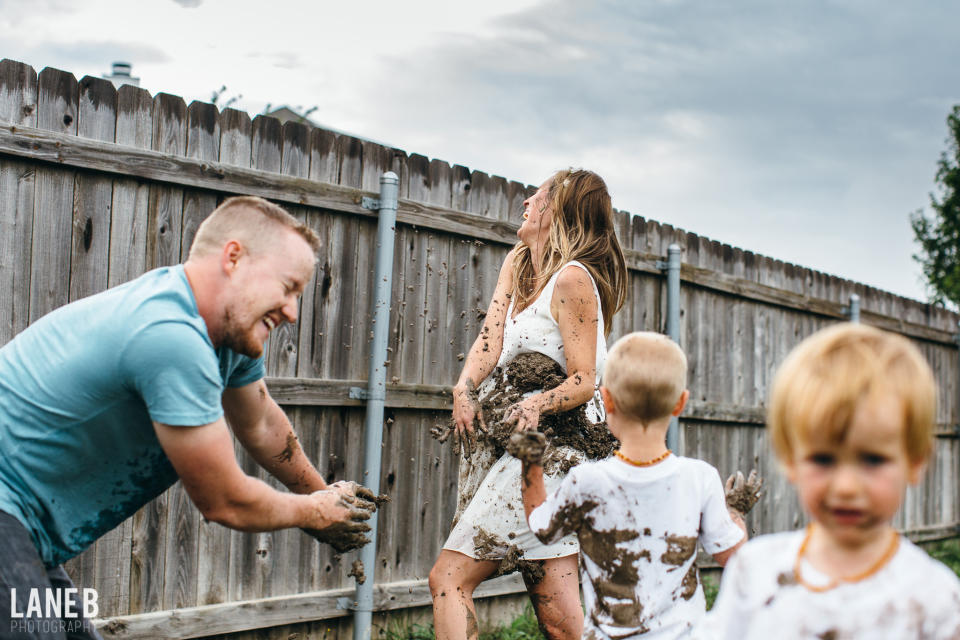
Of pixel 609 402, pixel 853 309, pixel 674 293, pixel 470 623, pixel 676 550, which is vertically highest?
pixel 853 309

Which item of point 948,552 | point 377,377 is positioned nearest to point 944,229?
point 948,552

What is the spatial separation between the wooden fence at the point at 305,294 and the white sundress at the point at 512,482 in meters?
1.30

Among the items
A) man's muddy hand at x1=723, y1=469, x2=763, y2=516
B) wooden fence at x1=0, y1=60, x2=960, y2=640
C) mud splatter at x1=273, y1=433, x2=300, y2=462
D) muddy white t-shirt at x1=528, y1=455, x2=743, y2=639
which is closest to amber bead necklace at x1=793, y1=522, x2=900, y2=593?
muddy white t-shirt at x1=528, y1=455, x2=743, y2=639

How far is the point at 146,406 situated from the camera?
220 centimetres

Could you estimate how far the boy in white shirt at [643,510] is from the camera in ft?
7.45

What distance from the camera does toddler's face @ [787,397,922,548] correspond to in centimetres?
142

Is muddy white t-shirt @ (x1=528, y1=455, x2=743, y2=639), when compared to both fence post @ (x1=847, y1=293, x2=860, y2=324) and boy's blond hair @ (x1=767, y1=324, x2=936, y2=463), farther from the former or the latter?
fence post @ (x1=847, y1=293, x2=860, y2=324)

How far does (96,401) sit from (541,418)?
146cm

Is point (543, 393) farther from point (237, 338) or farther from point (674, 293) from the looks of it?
point (674, 293)

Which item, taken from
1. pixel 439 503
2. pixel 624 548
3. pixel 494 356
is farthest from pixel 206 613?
pixel 624 548

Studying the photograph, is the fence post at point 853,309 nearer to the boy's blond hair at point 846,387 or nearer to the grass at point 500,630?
the grass at point 500,630

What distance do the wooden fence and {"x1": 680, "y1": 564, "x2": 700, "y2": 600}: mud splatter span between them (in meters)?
2.39

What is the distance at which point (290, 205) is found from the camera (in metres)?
4.31

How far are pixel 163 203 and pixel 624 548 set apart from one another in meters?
2.57
